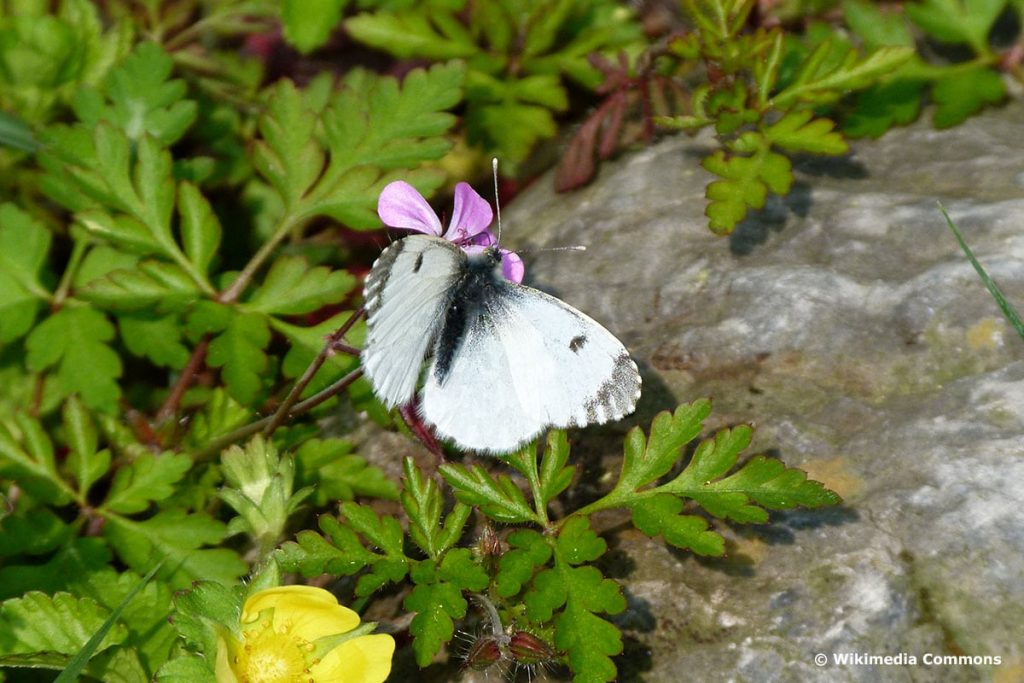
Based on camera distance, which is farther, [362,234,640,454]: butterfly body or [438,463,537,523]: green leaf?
[438,463,537,523]: green leaf

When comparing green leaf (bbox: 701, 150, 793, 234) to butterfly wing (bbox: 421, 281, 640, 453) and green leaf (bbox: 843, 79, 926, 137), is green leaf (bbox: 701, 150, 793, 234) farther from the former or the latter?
butterfly wing (bbox: 421, 281, 640, 453)

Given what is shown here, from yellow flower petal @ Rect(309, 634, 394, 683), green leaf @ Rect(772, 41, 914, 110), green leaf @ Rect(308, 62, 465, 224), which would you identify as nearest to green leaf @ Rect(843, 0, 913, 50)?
green leaf @ Rect(772, 41, 914, 110)

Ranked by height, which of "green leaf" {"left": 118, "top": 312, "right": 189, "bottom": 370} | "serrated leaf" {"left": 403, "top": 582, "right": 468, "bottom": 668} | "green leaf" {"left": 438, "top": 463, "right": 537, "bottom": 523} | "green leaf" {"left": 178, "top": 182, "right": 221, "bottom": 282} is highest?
"green leaf" {"left": 178, "top": 182, "right": 221, "bottom": 282}

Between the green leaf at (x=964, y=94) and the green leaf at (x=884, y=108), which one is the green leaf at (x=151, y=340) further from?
the green leaf at (x=964, y=94)

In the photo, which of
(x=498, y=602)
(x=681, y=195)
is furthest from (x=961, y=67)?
(x=498, y=602)

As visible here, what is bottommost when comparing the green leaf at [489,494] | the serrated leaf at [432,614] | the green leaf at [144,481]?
the serrated leaf at [432,614]

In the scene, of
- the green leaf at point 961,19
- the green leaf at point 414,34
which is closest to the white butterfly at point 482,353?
the green leaf at point 414,34

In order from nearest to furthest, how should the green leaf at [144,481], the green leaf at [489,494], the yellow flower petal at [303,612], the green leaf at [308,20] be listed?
the yellow flower petal at [303,612], the green leaf at [489,494], the green leaf at [144,481], the green leaf at [308,20]
